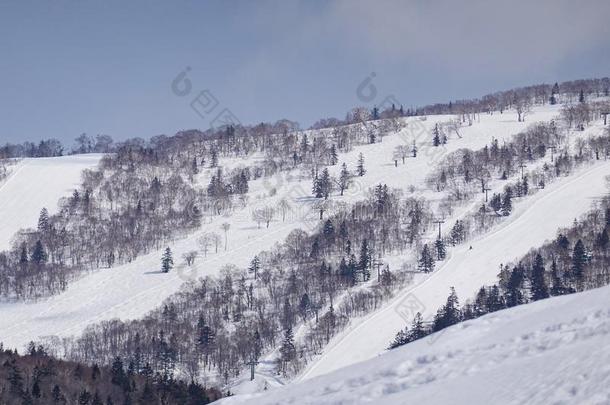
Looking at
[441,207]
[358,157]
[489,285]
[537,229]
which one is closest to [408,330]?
[489,285]

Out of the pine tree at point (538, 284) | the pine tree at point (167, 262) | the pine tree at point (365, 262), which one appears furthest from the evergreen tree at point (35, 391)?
the pine tree at point (167, 262)

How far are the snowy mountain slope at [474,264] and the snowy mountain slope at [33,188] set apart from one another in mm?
84749

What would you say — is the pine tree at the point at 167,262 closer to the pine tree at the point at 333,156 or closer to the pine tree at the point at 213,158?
the pine tree at the point at 213,158

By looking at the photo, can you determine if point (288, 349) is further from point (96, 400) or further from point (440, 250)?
point (440, 250)

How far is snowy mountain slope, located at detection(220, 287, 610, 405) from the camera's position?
1684 cm

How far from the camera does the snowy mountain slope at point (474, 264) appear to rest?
7769cm

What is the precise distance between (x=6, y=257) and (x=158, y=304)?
132 feet

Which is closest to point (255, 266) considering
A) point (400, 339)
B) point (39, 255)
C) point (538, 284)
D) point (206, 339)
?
point (206, 339)

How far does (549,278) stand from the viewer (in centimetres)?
8681

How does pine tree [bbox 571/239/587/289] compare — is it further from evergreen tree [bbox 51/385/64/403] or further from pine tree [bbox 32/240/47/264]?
pine tree [bbox 32/240/47/264]

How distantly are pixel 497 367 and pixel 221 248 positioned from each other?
362 ft

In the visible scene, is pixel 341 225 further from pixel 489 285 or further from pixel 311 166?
pixel 311 166

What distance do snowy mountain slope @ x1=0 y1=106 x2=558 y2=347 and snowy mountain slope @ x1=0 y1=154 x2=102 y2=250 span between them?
29.8 meters

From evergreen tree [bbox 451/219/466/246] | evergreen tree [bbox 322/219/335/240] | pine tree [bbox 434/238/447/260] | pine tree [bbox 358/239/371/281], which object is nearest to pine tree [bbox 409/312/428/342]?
pine tree [bbox 358/239/371/281]
